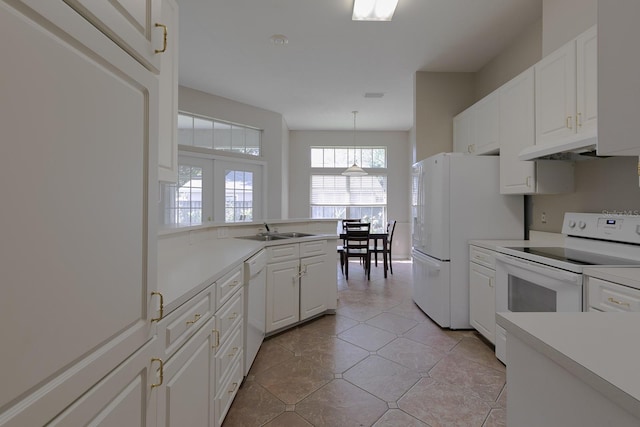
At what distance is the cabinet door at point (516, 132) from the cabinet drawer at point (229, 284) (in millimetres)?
2333

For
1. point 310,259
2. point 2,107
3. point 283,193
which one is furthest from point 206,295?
point 283,193

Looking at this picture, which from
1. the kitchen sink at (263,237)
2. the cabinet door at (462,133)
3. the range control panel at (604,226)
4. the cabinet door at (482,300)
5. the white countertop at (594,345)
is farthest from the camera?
the cabinet door at (462,133)

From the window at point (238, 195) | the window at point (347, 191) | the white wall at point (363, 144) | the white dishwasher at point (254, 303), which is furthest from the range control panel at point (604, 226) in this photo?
the window at point (347, 191)

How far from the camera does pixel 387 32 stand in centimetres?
304

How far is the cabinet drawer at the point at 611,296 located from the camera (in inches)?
53.2

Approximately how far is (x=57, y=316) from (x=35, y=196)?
204 millimetres

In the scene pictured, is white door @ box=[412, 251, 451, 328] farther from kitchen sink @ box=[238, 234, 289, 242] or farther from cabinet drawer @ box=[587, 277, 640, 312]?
kitchen sink @ box=[238, 234, 289, 242]

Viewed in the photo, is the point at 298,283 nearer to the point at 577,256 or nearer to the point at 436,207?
the point at 436,207

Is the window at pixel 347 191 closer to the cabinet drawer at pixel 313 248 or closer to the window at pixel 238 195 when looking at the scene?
the window at pixel 238 195

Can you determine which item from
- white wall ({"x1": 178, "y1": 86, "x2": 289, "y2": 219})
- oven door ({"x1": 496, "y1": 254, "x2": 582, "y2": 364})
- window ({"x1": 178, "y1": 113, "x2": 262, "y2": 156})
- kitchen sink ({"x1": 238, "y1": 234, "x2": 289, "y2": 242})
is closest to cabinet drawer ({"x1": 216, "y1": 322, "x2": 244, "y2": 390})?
kitchen sink ({"x1": 238, "y1": 234, "x2": 289, "y2": 242})

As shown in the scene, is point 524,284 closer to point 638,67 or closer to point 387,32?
point 638,67

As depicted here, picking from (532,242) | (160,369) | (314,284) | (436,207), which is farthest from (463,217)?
(160,369)

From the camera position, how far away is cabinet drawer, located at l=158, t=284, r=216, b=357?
3.17 feet

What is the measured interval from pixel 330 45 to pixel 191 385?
11.1 ft
